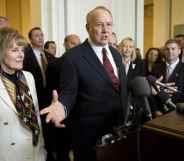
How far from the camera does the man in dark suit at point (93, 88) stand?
1.59 metres

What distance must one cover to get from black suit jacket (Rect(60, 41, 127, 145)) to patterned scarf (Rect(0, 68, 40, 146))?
0.17m

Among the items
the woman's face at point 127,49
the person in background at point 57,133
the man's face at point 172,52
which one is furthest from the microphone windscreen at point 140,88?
the woman's face at point 127,49

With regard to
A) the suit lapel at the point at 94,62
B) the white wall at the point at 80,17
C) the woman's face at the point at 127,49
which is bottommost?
the suit lapel at the point at 94,62

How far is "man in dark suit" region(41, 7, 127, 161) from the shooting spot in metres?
1.59

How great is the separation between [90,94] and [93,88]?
37 millimetres

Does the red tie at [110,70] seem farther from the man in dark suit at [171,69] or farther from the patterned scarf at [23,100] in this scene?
the man in dark suit at [171,69]

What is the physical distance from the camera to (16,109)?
1484 mm

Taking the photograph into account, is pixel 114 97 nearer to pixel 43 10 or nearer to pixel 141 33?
pixel 43 10

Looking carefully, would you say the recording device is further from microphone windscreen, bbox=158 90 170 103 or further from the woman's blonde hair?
the woman's blonde hair

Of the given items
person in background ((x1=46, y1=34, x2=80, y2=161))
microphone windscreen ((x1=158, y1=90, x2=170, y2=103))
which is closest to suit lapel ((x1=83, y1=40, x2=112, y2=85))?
microphone windscreen ((x1=158, y1=90, x2=170, y2=103))

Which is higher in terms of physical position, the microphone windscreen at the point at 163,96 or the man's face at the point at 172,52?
the man's face at the point at 172,52

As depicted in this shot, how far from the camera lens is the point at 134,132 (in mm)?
1021

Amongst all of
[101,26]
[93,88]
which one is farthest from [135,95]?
[101,26]

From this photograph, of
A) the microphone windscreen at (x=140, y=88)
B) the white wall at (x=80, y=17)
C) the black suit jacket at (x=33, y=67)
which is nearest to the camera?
the microphone windscreen at (x=140, y=88)
